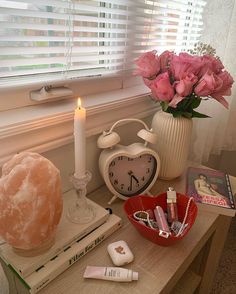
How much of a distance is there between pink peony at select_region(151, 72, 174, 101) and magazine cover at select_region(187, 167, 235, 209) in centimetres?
32

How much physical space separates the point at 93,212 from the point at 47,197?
0.22 metres

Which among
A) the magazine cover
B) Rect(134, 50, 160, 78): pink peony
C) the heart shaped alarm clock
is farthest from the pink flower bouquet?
the magazine cover

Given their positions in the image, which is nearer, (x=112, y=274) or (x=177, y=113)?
(x=112, y=274)

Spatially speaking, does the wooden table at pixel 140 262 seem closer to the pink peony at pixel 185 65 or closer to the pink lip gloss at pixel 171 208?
the pink lip gloss at pixel 171 208

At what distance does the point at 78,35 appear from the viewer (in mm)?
831

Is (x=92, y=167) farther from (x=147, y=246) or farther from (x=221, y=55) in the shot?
(x=221, y=55)

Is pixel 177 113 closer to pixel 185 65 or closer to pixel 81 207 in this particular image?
pixel 185 65

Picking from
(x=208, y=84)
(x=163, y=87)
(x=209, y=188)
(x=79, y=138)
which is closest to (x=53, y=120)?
(x=79, y=138)

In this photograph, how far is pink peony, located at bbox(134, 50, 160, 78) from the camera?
2.84ft

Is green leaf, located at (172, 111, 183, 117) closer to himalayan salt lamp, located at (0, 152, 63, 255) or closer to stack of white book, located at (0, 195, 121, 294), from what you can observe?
stack of white book, located at (0, 195, 121, 294)

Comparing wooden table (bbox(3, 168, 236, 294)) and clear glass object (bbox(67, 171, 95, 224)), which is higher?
clear glass object (bbox(67, 171, 95, 224))

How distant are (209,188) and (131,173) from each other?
288mm

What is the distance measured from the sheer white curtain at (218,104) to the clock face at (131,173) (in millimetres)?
541

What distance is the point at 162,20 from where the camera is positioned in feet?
3.71
